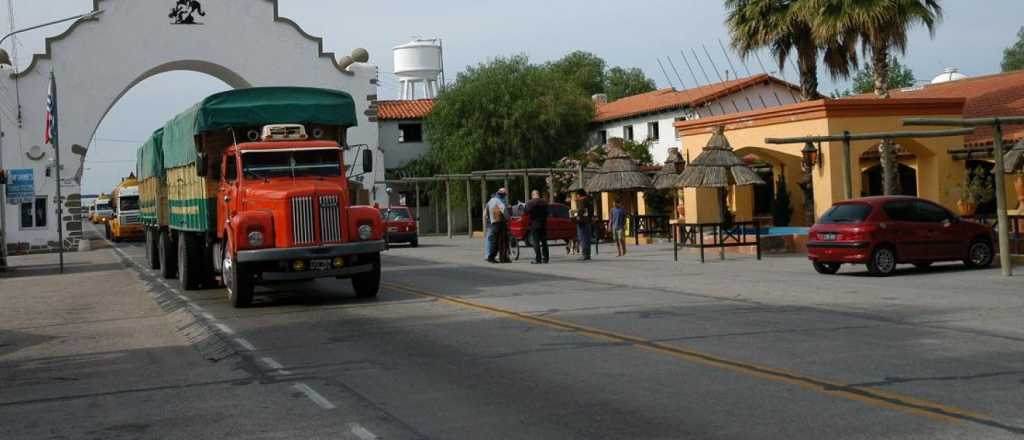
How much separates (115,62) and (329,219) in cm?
4269

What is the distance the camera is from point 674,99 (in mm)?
61156

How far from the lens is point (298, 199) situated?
763 inches

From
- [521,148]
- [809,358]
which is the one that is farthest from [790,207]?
[809,358]

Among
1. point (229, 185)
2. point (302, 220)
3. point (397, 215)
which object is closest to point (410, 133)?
point (397, 215)

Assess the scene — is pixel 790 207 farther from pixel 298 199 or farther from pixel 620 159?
pixel 298 199

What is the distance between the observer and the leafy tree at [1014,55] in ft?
333

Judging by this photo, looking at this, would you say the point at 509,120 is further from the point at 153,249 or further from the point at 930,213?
the point at 930,213

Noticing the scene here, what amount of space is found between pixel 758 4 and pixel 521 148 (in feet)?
95.1

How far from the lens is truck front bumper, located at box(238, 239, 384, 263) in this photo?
19.0 metres

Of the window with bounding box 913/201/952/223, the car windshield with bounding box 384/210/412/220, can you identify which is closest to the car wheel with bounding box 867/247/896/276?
the window with bounding box 913/201/952/223

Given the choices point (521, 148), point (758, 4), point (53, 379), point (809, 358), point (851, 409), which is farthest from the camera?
point (521, 148)

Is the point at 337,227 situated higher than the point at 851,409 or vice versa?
the point at 337,227

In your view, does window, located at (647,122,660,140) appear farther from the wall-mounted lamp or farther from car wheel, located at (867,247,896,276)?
car wheel, located at (867,247,896,276)

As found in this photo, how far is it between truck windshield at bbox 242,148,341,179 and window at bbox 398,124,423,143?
2150 inches
